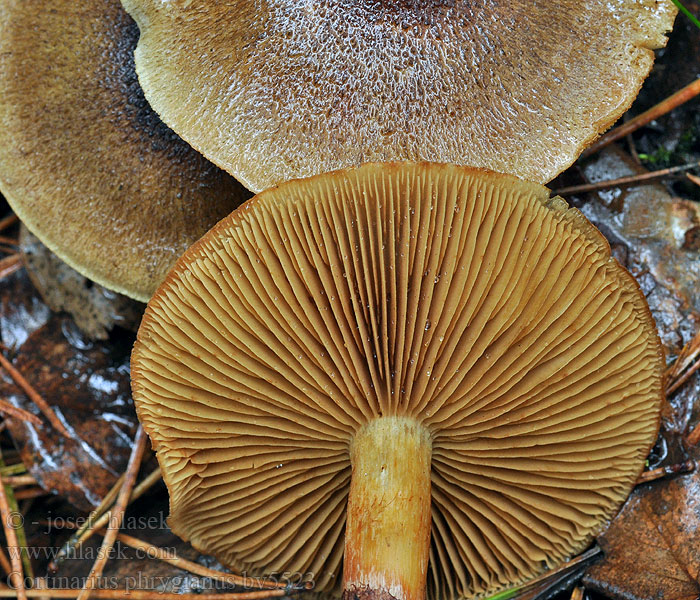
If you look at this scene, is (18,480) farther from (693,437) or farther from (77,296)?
(693,437)

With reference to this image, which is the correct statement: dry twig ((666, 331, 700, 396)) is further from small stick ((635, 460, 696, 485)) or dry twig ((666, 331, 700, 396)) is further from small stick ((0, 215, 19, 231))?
small stick ((0, 215, 19, 231))

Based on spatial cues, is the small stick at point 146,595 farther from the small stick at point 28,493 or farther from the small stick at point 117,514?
the small stick at point 28,493

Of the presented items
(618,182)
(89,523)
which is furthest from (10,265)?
(618,182)

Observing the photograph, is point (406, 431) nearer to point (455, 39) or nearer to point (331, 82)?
point (331, 82)

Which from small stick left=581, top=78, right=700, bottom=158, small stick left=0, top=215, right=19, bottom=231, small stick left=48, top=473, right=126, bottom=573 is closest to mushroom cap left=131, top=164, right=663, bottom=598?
small stick left=48, top=473, right=126, bottom=573

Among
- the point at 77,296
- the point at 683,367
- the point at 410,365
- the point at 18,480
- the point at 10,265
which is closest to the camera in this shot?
the point at 410,365

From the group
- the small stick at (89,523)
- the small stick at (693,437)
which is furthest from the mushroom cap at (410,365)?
the small stick at (89,523)
